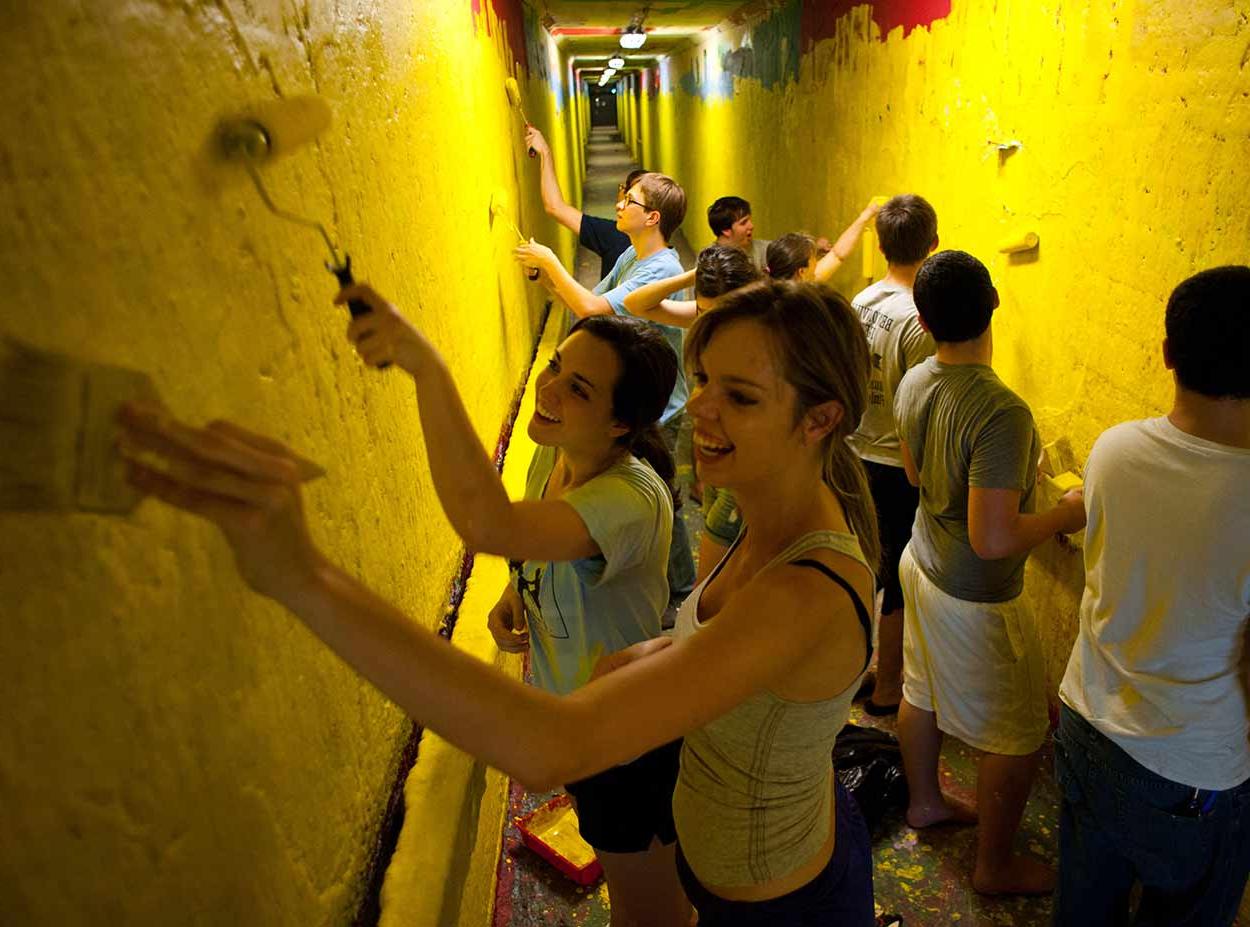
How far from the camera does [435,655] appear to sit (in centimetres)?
84

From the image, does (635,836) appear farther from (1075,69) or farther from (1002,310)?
(1075,69)

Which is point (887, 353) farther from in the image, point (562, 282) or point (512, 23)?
point (512, 23)

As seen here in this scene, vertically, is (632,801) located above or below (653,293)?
below

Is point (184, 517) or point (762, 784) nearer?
point (184, 517)

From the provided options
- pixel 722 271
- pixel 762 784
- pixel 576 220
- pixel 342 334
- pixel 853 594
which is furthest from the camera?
pixel 576 220

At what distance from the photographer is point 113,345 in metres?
0.86

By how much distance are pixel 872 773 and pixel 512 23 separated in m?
5.66

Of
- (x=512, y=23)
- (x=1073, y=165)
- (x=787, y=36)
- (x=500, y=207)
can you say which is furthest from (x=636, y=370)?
(x=787, y=36)

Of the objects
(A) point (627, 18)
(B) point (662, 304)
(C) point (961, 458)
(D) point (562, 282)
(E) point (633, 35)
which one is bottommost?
(C) point (961, 458)

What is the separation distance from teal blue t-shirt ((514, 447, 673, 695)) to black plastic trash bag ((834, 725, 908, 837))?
1.27 metres

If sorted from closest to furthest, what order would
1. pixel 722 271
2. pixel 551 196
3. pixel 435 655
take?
pixel 435 655 < pixel 722 271 < pixel 551 196

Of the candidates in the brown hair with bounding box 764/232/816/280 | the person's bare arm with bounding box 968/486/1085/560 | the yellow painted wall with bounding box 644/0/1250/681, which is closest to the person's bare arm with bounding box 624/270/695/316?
the brown hair with bounding box 764/232/816/280

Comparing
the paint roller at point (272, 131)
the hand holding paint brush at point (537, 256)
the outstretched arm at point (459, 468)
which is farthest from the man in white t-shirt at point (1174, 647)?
the hand holding paint brush at point (537, 256)

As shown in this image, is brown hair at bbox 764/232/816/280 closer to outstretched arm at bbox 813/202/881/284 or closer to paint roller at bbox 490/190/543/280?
outstretched arm at bbox 813/202/881/284
